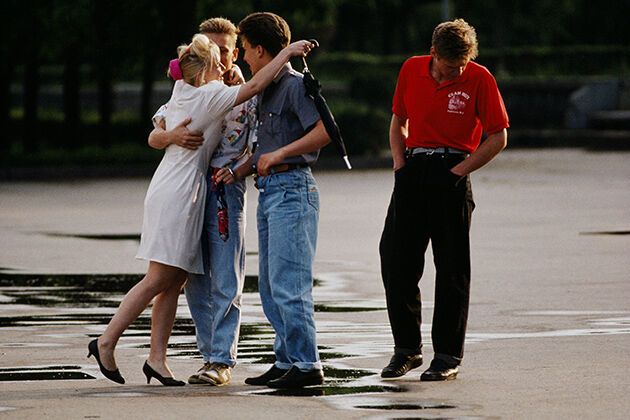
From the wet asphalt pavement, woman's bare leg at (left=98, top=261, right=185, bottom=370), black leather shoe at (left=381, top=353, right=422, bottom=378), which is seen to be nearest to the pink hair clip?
woman's bare leg at (left=98, top=261, right=185, bottom=370)

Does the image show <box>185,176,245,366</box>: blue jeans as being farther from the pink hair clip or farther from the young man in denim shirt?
the pink hair clip

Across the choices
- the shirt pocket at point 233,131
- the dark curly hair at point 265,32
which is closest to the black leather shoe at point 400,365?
the shirt pocket at point 233,131

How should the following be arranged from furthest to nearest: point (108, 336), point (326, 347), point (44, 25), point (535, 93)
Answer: point (535, 93), point (44, 25), point (326, 347), point (108, 336)

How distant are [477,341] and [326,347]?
3.09 ft

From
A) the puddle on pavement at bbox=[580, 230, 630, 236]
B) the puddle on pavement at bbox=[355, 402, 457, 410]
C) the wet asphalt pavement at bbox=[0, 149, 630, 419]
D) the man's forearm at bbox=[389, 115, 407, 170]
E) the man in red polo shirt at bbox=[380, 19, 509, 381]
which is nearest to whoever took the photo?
the puddle on pavement at bbox=[355, 402, 457, 410]

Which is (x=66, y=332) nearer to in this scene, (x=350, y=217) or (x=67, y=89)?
(x=350, y=217)

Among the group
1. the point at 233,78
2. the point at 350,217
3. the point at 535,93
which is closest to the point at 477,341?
the point at 233,78

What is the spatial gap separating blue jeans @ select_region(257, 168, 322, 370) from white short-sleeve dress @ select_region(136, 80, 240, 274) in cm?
34

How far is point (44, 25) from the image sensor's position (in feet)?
107

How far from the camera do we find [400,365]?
873 centimetres

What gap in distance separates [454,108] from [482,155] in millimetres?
282

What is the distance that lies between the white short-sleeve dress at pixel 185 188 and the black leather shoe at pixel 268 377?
60 cm

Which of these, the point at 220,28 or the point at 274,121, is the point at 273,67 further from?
the point at 220,28

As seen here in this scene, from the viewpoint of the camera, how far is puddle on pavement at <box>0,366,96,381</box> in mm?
8719
